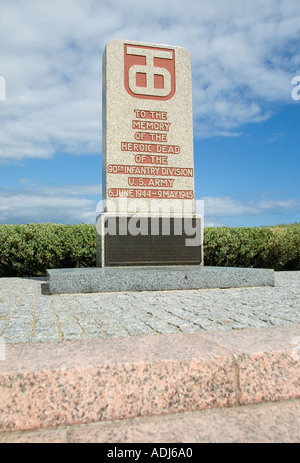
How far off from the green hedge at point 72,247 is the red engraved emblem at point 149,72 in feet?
12.5

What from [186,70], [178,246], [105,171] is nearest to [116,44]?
[186,70]

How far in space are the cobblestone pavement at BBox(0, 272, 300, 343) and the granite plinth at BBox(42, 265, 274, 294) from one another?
22 centimetres

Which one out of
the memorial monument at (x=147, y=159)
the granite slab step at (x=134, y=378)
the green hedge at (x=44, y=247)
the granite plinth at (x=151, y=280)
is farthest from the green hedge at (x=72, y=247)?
the granite slab step at (x=134, y=378)

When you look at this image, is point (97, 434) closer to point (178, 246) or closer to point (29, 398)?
point (29, 398)

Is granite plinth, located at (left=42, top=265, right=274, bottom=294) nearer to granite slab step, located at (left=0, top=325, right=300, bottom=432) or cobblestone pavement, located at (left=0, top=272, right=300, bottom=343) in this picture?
cobblestone pavement, located at (left=0, top=272, right=300, bottom=343)

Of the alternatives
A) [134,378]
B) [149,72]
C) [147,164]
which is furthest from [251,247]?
[134,378]

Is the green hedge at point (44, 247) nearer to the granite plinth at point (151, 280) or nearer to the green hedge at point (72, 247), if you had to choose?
the green hedge at point (72, 247)

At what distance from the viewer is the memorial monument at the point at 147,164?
736cm

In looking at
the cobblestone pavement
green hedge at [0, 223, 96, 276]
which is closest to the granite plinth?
the cobblestone pavement

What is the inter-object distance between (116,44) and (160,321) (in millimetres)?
6324

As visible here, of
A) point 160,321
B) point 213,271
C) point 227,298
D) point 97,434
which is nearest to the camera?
point 97,434

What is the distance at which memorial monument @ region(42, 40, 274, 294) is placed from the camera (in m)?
7.36

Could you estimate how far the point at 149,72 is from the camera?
26.4 feet

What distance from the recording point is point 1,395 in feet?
6.85
